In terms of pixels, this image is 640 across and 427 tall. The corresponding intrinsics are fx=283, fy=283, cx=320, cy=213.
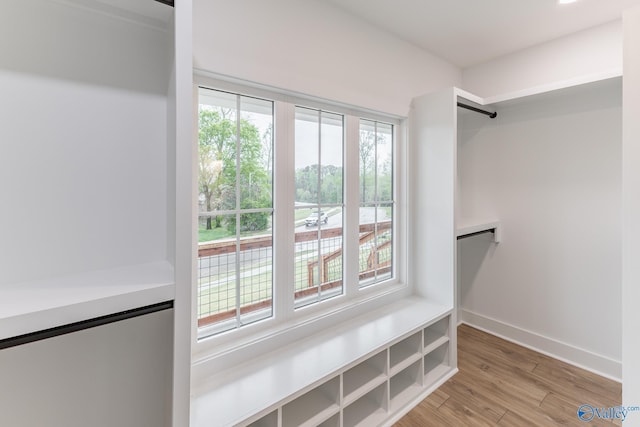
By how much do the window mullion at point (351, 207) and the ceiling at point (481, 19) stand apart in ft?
2.38

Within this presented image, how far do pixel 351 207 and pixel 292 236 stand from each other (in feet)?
1.75

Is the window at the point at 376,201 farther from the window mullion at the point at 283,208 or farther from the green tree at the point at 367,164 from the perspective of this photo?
the window mullion at the point at 283,208

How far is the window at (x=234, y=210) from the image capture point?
4.73 feet

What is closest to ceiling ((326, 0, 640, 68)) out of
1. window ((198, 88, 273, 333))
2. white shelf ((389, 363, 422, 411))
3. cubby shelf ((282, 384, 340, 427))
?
window ((198, 88, 273, 333))

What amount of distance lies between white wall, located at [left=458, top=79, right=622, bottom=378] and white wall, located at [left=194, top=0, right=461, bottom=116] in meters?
1.06

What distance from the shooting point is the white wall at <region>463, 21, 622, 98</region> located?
6.64 ft

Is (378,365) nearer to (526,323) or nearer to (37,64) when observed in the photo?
(526,323)

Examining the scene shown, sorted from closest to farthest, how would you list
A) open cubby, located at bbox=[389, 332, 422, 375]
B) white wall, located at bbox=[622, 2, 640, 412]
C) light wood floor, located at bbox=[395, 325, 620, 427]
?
white wall, located at bbox=[622, 2, 640, 412]
light wood floor, located at bbox=[395, 325, 620, 427]
open cubby, located at bbox=[389, 332, 422, 375]

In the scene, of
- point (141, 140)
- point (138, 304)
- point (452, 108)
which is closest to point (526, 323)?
point (452, 108)

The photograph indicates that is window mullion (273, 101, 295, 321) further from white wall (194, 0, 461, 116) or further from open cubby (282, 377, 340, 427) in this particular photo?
open cubby (282, 377, 340, 427)

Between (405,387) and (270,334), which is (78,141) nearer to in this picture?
(270,334)

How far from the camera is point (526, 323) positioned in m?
2.58

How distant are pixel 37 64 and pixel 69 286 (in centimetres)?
74

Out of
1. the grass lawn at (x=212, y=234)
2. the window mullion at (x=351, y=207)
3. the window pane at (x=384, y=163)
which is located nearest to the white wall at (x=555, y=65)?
the window pane at (x=384, y=163)
